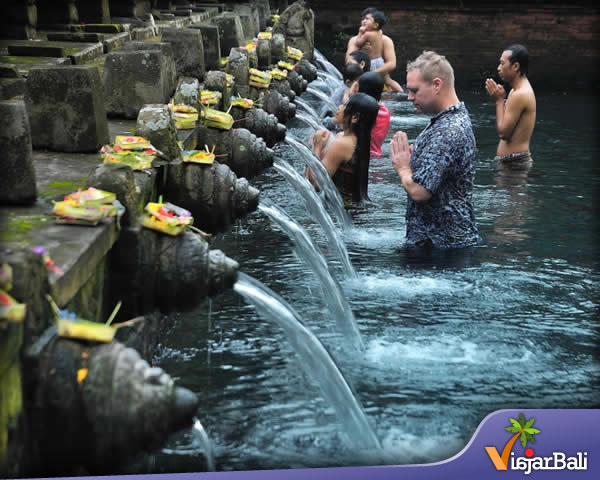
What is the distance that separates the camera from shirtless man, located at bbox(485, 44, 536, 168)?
7297 mm

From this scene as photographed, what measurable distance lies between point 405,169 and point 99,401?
9.91 feet

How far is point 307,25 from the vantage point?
13.6 m

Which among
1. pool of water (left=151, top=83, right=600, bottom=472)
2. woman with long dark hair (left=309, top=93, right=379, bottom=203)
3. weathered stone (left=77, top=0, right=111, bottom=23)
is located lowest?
pool of water (left=151, top=83, right=600, bottom=472)

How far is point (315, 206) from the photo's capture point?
243 inches

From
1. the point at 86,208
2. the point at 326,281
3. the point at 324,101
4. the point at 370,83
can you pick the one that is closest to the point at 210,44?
the point at 370,83

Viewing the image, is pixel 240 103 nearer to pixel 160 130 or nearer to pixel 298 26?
pixel 160 130

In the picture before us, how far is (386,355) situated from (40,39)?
477cm

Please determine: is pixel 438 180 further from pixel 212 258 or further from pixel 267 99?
pixel 267 99

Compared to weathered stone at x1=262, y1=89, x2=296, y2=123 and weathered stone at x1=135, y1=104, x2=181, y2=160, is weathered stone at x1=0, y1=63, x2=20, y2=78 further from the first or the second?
weathered stone at x1=262, y1=89, x2=296, y2=123

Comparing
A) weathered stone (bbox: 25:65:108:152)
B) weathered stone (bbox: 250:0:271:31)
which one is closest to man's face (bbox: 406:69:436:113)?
weathered stone (bbox: 25:65:108:152)

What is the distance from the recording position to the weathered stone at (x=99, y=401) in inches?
84.3

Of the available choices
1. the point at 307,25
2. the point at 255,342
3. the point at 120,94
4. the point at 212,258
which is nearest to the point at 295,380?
the point at 255,342

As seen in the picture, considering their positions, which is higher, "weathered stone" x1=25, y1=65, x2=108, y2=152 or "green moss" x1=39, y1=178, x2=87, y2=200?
"weathered stone" x1=25, y1=65, x2=108, y2=152

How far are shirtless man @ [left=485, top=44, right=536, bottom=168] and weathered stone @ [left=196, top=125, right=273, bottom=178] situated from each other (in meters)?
2.72
